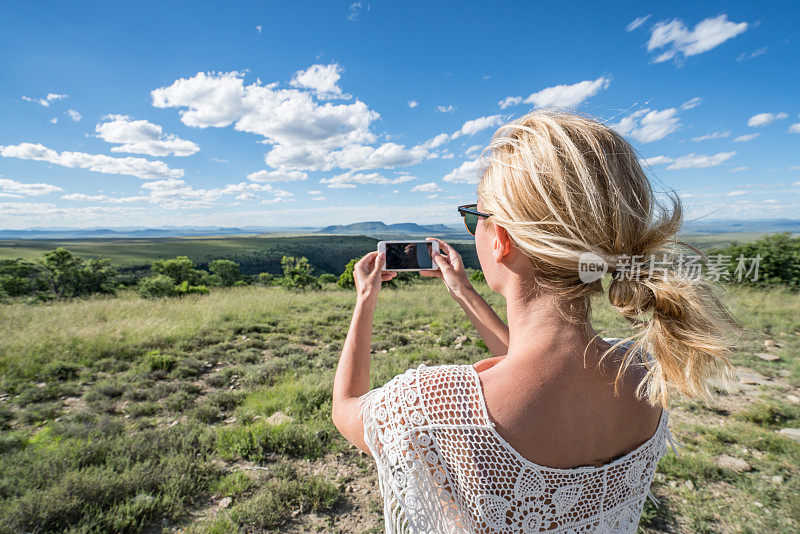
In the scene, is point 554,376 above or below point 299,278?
above

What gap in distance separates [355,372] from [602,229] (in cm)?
104

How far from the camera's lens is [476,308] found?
1.99 m

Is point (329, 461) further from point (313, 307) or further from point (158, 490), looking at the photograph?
point (313, 307)

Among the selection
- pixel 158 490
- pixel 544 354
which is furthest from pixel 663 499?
pixel 158 490

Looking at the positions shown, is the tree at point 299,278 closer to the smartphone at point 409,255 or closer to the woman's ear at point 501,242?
the smartphone at point 409,255

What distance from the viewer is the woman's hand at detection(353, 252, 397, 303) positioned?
1670mm

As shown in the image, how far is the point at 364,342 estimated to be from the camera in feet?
4.91

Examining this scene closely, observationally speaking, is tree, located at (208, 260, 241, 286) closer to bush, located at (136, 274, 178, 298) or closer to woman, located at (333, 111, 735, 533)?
bush, located at (136, 274, 178, 298)

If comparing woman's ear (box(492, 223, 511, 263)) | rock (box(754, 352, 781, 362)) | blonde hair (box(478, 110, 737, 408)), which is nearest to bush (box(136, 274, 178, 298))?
woman's ear (box(492, 223, 511, 263))

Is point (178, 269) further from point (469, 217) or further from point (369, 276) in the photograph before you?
point (469, 217)

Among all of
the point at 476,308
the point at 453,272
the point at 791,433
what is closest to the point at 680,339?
the point at 476,308

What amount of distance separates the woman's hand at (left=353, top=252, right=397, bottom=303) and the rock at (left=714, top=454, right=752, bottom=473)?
170 inches

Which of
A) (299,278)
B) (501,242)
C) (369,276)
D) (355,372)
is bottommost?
(299,278)

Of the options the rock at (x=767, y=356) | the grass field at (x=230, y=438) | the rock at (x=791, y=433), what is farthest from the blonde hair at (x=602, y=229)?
the rock at (x=767, y=356)
